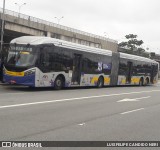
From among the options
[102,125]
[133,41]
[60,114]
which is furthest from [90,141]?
[133,41]

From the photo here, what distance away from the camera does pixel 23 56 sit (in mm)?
22062

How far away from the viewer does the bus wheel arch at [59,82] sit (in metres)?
24.2

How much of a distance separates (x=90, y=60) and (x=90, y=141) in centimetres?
1995

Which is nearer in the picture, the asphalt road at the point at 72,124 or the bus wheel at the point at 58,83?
the asphalt road at the point at 72,124

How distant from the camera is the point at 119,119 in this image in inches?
505

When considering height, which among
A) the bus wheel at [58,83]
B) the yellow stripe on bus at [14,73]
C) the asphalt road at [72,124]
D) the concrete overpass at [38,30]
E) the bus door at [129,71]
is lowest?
the asphalt road at [72,124]

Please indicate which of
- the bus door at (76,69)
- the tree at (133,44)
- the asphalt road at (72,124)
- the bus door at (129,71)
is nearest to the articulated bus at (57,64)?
the bus door at (76,69)

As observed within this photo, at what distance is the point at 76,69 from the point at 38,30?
73.9ft

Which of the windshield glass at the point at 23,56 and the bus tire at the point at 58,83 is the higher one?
the windshield glass at the point at 23,56

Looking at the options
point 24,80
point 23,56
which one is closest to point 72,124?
point 24,80

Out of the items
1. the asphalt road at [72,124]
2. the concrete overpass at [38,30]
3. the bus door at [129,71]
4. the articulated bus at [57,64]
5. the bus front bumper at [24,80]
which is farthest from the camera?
the concrete overpass at [38,30]

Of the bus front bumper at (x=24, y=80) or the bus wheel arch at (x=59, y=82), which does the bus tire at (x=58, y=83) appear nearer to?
the bus wheel arch at (x=59, y=82)

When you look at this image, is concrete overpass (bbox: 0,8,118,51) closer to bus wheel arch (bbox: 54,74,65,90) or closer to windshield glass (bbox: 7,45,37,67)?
bus wheel arch (bbox: 54,74,65,90)

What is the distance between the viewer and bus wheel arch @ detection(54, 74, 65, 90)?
79.3ft
